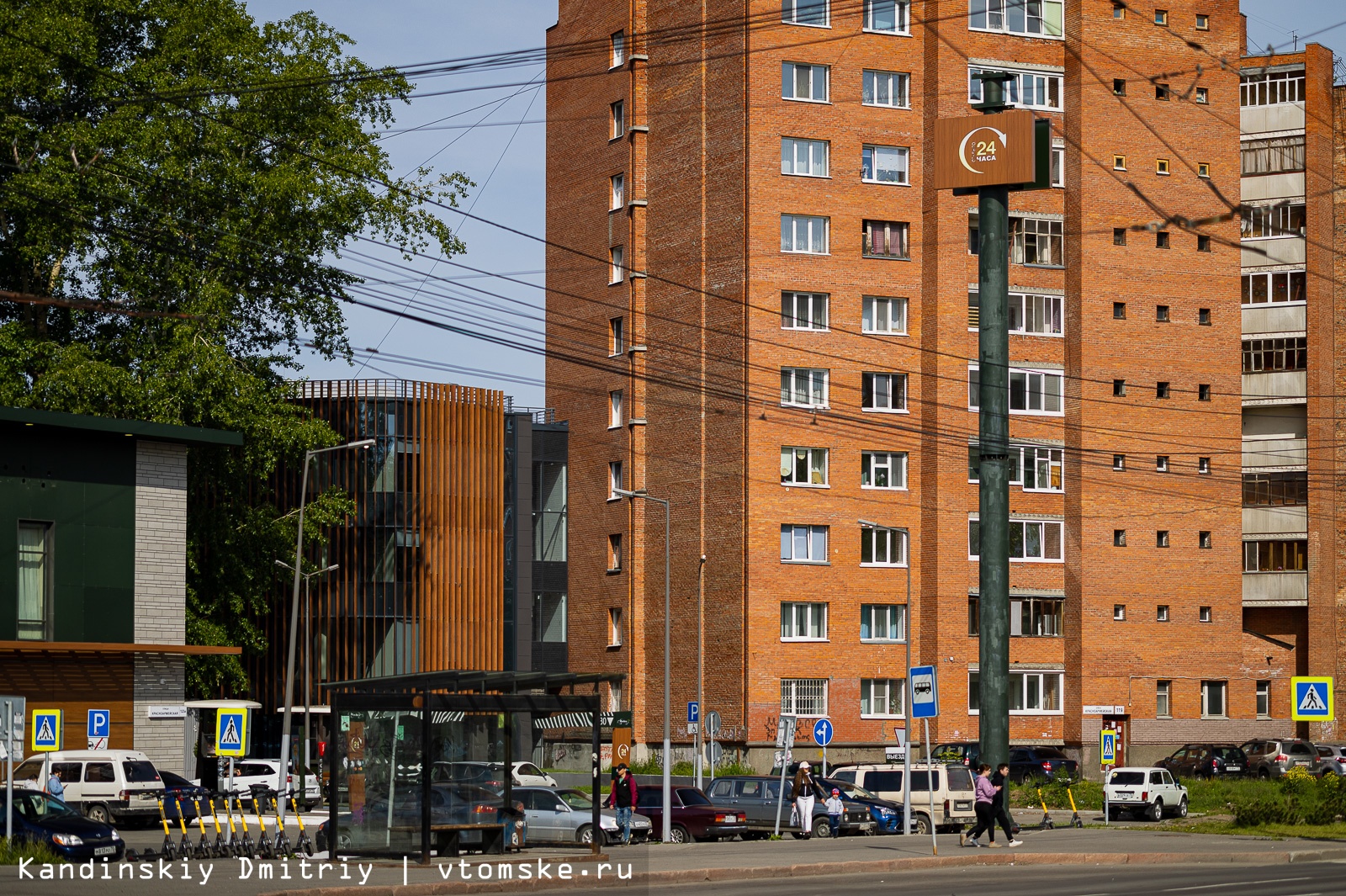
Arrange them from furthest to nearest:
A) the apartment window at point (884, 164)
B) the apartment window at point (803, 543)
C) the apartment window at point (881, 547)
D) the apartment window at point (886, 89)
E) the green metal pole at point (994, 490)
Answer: the apartment window at point (886, 89) < the apartment window at point (884, 164) < the apartment window at point (881, 547) < the apartment window at point (803, 543) < the green metal pole at point (994, 490)

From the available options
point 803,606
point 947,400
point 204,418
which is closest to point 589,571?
point 803,606

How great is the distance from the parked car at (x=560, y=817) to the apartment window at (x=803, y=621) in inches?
1052

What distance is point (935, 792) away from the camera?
42.9m

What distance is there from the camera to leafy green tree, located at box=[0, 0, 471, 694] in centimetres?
4931

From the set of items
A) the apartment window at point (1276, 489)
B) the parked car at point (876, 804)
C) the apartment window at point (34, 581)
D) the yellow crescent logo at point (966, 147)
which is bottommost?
the parked car at point (876, 804)

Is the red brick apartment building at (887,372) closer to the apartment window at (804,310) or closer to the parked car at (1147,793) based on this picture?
the apartment window at (804,310)

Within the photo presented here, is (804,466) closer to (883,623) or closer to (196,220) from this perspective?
(883,623)

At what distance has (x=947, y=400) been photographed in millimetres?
66125

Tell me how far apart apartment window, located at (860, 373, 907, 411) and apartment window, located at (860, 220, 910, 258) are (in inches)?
180

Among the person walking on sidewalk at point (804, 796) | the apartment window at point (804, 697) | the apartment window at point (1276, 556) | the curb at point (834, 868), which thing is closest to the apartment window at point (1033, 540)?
the apartment window at point (804, 697)

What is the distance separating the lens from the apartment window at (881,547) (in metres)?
64.9

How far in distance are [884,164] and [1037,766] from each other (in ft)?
75.1

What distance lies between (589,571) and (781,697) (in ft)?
37.4

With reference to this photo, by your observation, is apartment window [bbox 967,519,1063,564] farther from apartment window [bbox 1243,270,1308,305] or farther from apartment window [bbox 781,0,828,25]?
apartment window [bbox 781,0,828,25]
